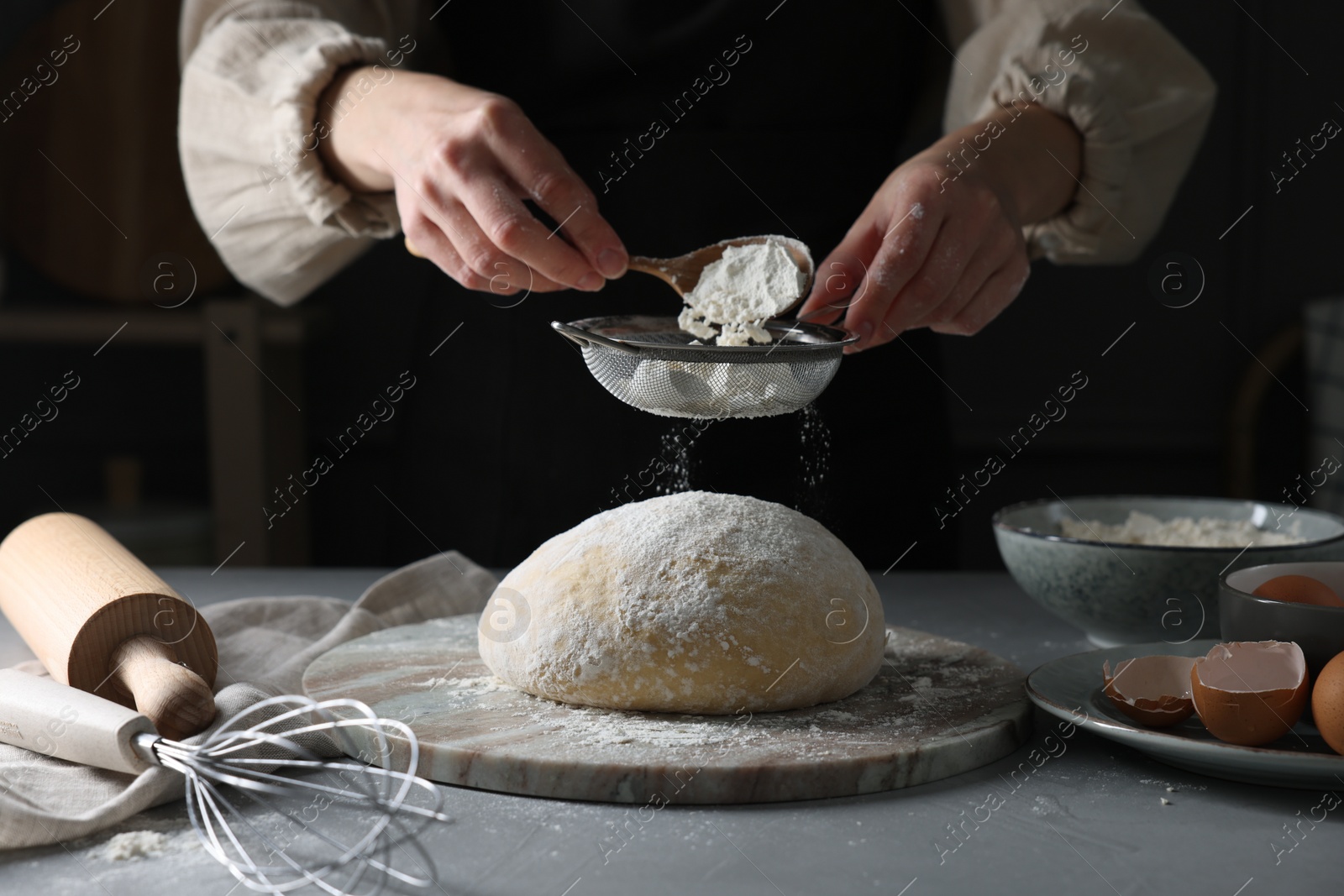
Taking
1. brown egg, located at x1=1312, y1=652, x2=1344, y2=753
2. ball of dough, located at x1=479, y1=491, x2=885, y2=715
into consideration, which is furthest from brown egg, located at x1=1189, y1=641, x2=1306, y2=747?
ball of dough, located at x1=479, y1=491, x2=885, y2=715

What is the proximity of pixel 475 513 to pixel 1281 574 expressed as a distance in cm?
112

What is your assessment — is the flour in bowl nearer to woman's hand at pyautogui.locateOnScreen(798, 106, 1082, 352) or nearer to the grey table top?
woman's hand at pyautogui.locateOnScreen(798, 106, 1082, 352)

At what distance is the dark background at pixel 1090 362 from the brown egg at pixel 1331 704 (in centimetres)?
212

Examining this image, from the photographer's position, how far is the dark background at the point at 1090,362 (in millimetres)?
3045

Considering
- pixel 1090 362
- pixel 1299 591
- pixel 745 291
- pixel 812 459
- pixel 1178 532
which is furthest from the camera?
pixel 1090 362

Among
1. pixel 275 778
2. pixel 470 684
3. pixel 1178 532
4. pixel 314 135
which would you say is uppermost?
pixel 314 135

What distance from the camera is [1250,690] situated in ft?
2.86

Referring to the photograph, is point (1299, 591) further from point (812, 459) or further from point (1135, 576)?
point (812, 459)

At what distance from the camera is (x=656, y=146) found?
1.70 m

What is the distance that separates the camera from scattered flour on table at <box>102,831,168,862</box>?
31.0 inches

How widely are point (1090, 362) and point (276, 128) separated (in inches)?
90.5

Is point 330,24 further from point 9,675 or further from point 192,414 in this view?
point 192,414

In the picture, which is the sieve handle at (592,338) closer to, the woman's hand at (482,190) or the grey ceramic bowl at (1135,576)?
the woman's hand at (482,190)

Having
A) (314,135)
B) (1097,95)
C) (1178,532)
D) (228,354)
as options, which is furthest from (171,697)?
(228,354)
